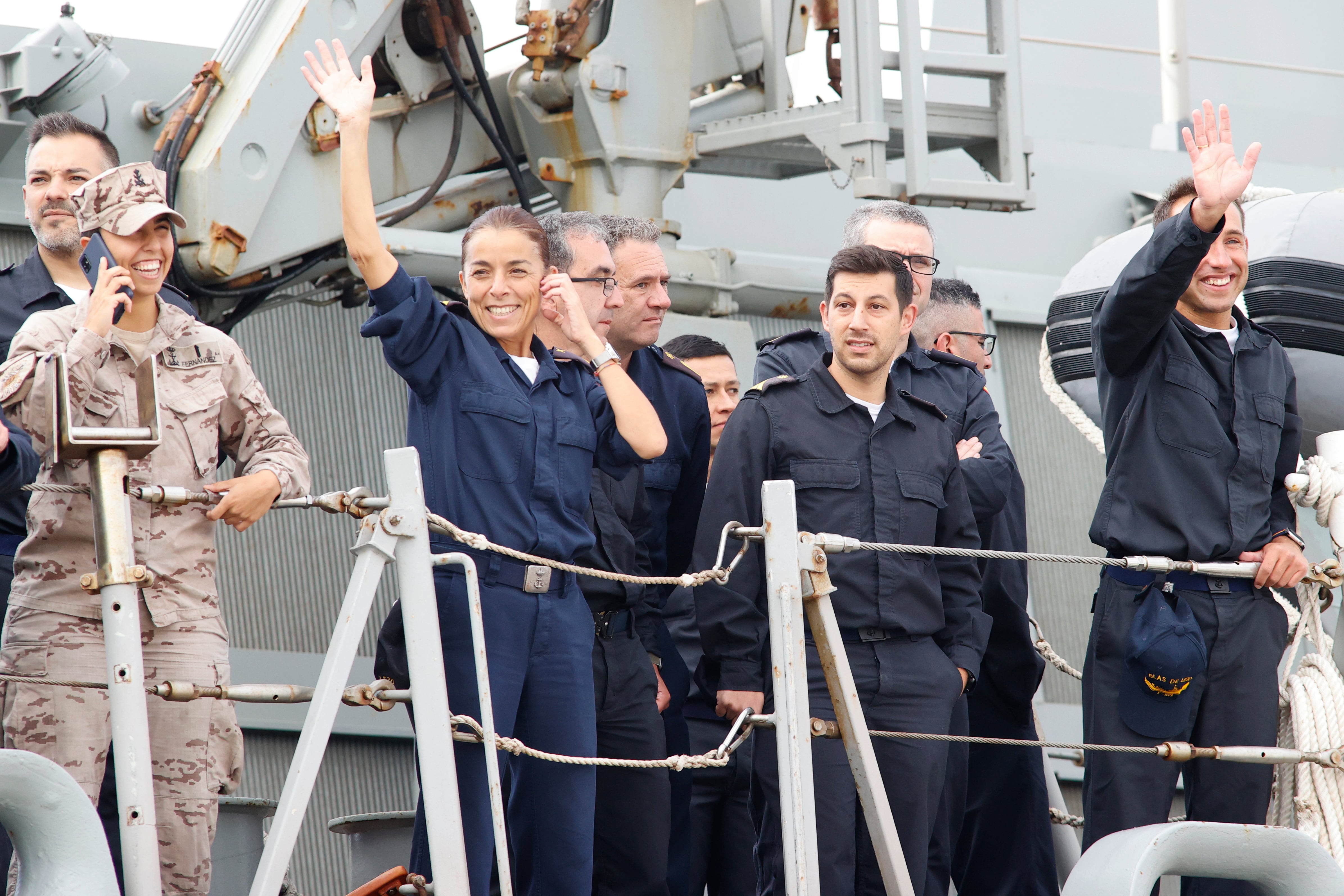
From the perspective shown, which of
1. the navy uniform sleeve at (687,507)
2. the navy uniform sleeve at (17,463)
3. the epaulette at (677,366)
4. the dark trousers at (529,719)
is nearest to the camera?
the navy uniform sleeve at (17,463)

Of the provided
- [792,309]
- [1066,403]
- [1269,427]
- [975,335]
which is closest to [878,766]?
[1269,427]

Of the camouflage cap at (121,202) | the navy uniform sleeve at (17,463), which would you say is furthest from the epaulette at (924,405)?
the navy uniform sleeve at (17,463)

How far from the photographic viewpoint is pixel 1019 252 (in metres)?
8.64

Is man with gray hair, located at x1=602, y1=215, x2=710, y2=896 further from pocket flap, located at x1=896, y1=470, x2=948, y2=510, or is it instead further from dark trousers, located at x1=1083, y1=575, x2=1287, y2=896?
dark trousers, located at x1=1083, y1=575, x2=1287, y2=896

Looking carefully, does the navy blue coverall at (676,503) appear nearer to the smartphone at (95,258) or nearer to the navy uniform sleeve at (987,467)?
the navy uniform sleeve at (987,467)

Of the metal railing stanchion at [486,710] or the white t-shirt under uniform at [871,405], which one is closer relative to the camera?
the metal railing stanchion at [486,710]

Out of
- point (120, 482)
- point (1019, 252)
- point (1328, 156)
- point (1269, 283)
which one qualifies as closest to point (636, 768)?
point (120, 482)

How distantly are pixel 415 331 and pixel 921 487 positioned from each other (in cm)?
120

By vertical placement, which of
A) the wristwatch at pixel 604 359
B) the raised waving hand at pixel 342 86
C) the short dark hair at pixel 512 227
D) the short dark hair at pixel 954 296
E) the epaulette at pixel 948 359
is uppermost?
the raised waving hand at pixel 342 86

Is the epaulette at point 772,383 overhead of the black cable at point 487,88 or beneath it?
beneath

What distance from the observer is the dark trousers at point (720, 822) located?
173 inches

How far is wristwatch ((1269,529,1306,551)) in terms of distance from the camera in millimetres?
3688

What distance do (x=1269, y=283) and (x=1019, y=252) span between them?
3.87m

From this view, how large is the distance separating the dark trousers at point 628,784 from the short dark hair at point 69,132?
163 cm
